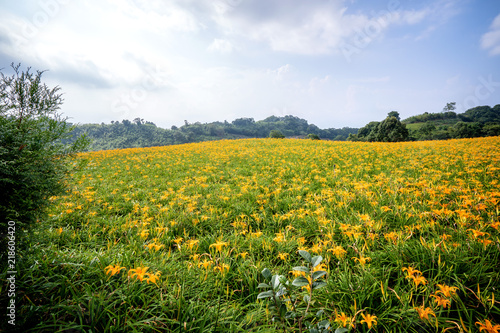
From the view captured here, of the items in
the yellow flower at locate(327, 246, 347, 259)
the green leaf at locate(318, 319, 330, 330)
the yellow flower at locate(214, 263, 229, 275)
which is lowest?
the yellow flower at locate(214, 263, 229, 275)

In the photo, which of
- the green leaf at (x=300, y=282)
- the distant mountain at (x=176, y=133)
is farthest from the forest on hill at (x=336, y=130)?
the green leaf at (x=300, y=282)

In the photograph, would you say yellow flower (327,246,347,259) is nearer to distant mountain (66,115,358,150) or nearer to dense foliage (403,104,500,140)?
distant mountain (66,115,358,150)

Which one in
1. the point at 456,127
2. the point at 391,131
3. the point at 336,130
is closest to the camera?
the point at 391,131

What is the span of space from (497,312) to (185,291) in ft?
9.21

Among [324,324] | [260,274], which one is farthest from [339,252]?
[324,324]

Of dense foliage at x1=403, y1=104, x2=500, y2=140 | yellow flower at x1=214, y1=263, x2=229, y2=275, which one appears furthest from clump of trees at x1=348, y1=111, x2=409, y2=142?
yellow flower at x1=214, y1=263, x2=229, y2=275

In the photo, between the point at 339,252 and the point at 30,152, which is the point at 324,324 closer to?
the point at 339,252

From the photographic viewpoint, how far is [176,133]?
89750 millimetres

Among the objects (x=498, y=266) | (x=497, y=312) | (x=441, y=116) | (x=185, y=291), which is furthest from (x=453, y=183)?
(x=441, y=116)

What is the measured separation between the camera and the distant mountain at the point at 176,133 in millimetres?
75725

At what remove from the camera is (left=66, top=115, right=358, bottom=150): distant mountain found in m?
75.7

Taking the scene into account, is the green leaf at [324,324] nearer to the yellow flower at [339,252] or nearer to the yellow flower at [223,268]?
the yellow flower at [339,252]

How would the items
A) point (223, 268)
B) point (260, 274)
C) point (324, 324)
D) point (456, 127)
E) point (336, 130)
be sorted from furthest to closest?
point (336, 130), point (456, 127), point (260, 274), point (223, 268), point (324, 324)

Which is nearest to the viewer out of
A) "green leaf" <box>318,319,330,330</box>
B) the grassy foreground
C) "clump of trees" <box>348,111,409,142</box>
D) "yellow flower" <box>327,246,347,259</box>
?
"green leaf" <box>318,319,330,330</box>
